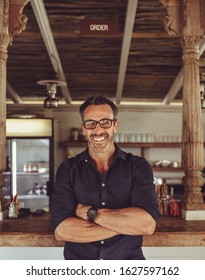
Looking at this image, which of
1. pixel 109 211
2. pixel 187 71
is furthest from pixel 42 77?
pixel 109 211

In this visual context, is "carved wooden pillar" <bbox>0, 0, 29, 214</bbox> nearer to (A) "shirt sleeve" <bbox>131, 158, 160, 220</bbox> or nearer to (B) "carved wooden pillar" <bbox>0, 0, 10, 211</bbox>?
(B) "carved wooden pillar" <bbox>0, 0, 10, 211</bbox>

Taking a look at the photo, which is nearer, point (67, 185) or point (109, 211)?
point (109, 211)

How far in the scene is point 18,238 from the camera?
81.4 inches

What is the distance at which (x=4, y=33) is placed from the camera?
2.41 m

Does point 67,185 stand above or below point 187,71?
below

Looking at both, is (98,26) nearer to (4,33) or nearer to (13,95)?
(4,33)

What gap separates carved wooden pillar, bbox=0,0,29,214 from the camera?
2.40m

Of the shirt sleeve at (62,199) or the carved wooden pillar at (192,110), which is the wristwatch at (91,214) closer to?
the shirt sleeve at (62,199)

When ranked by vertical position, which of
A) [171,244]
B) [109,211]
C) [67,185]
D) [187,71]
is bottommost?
[171,244]

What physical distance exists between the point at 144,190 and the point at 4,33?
55.5 inches

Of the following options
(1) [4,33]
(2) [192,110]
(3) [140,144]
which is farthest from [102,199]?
(3) [140,144]
